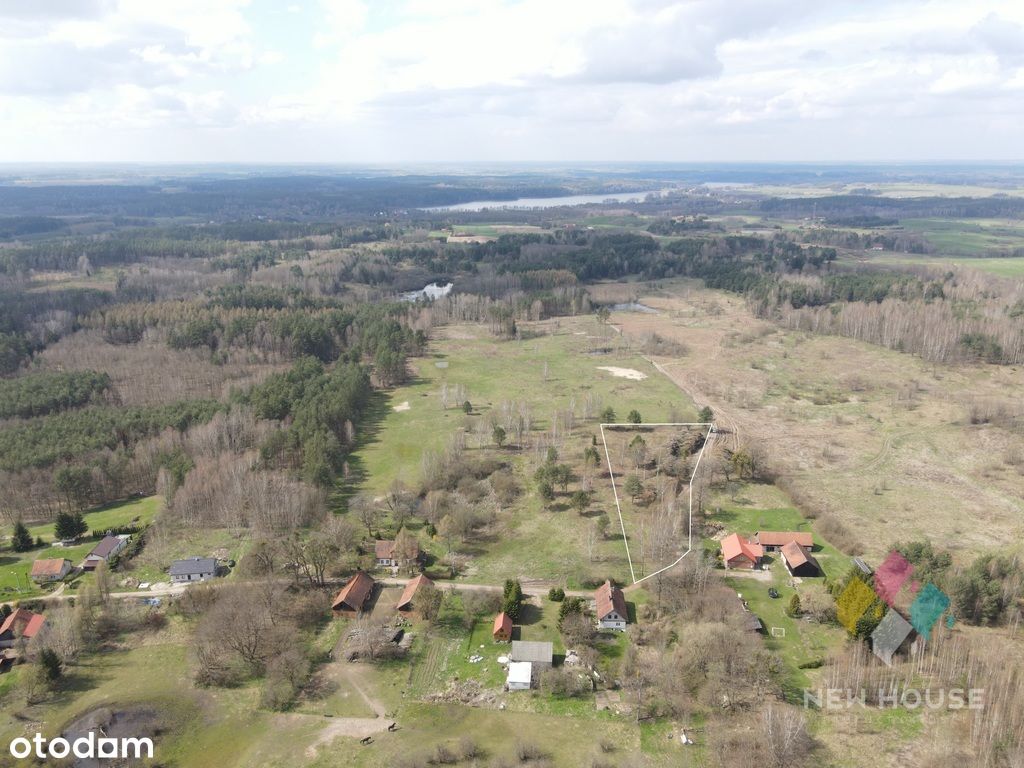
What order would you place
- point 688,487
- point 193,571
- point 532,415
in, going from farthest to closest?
point 532,415, point 688,487, point 193,571

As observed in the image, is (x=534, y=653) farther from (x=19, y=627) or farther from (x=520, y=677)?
(x=19, y=627)

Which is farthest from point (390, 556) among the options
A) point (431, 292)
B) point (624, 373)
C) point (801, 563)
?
point (431, 292)

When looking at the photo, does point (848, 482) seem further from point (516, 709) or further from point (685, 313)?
point (685, 313)

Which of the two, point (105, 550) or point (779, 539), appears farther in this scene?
point (779, 539)

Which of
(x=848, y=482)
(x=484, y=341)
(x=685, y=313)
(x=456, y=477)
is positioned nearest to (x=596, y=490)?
(x=456, y=477)

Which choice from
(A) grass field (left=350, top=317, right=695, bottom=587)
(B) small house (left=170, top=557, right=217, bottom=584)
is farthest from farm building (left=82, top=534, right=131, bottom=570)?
(A) grass field (left=350, top=317, right=695, bottom=587)

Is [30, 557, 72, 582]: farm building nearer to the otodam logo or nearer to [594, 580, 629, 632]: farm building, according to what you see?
the otodam logo
